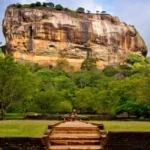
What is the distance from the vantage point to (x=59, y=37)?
10469 cm

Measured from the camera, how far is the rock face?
102375 mm

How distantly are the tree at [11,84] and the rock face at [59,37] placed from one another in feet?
223

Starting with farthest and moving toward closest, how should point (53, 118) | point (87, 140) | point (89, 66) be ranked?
1. point (89, 66)
2. point (53, 118)
3. point (87, 140)

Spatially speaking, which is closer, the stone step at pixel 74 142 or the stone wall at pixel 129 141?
the stone wall at pixel 129 141

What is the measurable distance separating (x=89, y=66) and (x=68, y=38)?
1218cm

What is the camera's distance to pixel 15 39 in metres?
102

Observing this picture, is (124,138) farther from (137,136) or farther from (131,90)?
(131,90)

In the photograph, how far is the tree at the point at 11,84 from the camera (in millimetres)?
32844

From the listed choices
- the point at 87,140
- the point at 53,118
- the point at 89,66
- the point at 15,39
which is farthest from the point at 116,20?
the point at 87,140

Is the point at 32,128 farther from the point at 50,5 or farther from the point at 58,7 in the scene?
the point at 50,5

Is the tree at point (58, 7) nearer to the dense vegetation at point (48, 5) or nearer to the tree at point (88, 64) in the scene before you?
the dense vegetation at point (48, 5)

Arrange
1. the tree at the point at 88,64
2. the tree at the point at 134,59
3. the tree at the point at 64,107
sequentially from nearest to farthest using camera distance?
the tree at the point at 64,107 < the tree at the point at 88,64 < the tree at the point at 134,59

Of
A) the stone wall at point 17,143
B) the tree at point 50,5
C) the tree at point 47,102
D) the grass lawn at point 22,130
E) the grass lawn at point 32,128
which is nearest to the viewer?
the stone wall at point 17,143

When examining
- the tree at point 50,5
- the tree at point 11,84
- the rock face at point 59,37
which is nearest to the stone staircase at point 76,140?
the tree at point 11,84
